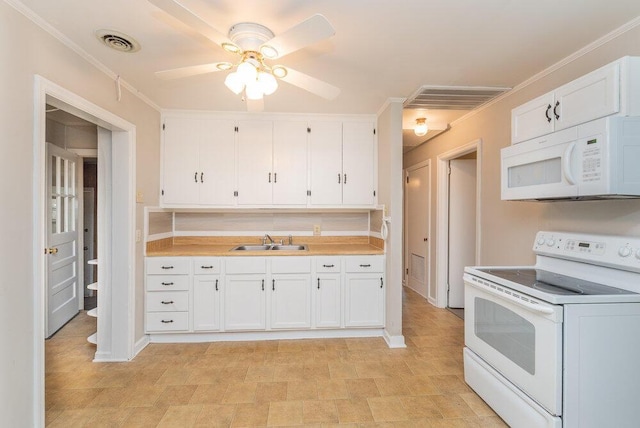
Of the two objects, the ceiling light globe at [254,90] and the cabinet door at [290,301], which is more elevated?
the ceiling light globe at [254,90]

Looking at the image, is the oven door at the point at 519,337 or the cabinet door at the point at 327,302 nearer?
the oven door at the point at 519,337

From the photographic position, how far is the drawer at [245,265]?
299 cm

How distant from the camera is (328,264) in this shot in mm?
3061

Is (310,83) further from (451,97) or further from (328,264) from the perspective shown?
(328,264)

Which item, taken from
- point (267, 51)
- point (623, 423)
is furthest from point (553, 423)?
point (267, 51)

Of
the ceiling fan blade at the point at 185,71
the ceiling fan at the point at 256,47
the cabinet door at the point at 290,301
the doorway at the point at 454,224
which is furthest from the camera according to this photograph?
the doorway at the point at 454,224

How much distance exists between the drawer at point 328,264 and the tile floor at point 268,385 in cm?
71

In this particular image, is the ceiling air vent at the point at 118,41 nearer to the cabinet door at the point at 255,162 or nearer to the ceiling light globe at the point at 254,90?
the ceiling light globe at the point at 254,90

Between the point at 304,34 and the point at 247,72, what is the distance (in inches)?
14.6

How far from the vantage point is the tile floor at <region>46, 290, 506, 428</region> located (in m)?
1.92

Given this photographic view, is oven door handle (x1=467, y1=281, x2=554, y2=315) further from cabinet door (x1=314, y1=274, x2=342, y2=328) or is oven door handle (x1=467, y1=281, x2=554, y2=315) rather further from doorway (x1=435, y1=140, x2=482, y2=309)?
doorway (x1=435, y1=140, x2=482, y2=309)

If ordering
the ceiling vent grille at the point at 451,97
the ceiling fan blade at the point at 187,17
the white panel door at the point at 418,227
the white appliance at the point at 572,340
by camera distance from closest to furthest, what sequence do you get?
1. the ceiling fan blade at the point at 187,17
2. the white appliance at the point at 572,340
3. the ceiling vent grille at the point at 451,97
4. the white panel door at the point at 418,227

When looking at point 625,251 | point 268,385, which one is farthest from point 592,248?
point 268,385

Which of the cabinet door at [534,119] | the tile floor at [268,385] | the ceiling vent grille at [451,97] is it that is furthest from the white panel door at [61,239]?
the cabinet door at [534,119]
